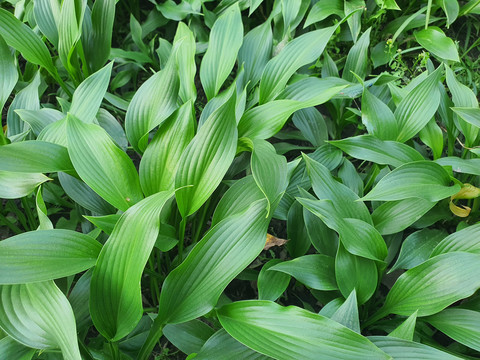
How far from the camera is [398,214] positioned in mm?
1301

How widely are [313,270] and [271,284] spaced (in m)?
0.12

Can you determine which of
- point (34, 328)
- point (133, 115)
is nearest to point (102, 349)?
point (34, 328)

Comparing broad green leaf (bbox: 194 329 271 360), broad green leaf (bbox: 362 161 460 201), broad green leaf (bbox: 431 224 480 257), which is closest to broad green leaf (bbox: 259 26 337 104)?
broad green leaf (bbox: 362 161 460 201)

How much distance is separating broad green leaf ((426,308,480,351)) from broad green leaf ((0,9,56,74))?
1506 mm

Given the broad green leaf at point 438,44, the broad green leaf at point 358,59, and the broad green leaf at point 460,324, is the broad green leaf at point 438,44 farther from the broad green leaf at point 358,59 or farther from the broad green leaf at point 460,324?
the broad green leaf at point 460,324

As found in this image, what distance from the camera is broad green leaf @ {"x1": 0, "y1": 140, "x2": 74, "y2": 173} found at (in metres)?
1.14

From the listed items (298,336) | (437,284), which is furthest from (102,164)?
(437,284)

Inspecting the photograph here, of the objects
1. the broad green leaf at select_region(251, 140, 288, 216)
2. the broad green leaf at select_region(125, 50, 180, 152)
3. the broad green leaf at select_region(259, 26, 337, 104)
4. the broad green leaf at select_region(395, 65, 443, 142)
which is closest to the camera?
the broad green leaf at select_region(251, 140, 288, 216)

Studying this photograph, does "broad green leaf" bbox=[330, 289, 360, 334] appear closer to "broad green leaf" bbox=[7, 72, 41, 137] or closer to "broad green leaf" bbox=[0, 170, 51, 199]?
"broad green leaf" bbox=[0, 170, 51, 199]

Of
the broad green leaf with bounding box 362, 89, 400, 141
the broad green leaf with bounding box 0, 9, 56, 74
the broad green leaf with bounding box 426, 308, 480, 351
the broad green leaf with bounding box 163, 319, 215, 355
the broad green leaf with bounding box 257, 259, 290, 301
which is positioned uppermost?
the broad green leaf with bounding box 0, 9, 56, 74

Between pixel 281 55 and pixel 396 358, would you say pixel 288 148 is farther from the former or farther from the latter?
pixel 396 358

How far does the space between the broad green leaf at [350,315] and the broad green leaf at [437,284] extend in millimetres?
181

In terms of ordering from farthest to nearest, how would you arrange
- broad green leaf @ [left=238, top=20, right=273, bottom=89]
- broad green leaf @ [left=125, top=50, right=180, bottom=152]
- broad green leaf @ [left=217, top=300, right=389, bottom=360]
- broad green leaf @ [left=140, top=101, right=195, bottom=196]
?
broad green leaf @ [left=238, top=20, right=273, bottom=89]
broad green leaf @ [left=125, top=50, right=180, bottom=152]
broad green leaf @ [left=140, top=101, right=195, bottom=196]
broad green leaf @ [left=217, top=300, right=389, bottom=360]

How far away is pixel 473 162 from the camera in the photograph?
1.34 m
